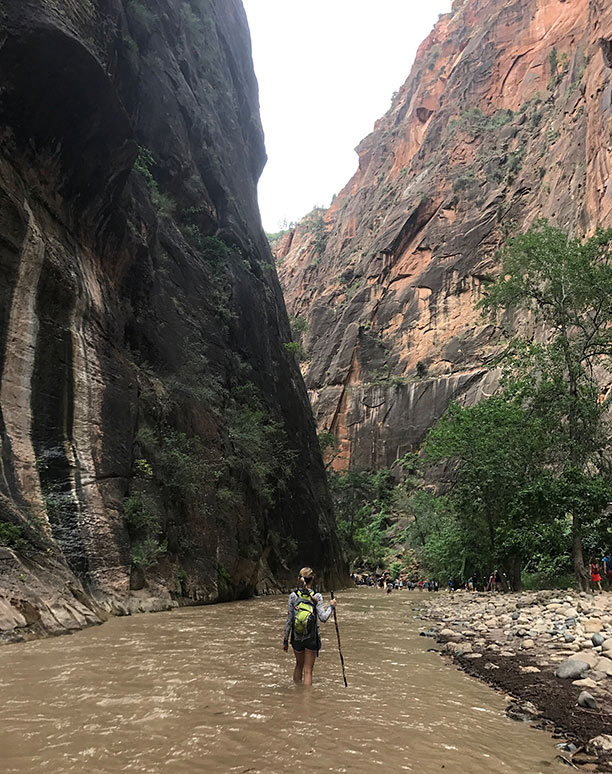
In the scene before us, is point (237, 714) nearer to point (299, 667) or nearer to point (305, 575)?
point (299, 667)

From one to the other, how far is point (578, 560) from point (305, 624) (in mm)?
12083

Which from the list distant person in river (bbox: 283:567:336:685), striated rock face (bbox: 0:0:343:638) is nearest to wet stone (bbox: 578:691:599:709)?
distant person in river (bbox: 283:567:336:685)

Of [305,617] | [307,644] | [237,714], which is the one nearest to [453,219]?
[305,617]

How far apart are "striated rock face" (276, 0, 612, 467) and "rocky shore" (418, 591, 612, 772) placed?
32884mm

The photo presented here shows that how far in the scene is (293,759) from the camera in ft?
11.7

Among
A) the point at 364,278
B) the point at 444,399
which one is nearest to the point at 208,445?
the point at 444,399

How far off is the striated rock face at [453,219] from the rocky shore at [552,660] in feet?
108

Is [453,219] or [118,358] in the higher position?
[453,219]

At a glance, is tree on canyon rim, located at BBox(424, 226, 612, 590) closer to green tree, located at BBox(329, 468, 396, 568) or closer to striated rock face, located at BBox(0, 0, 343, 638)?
striated rock face, located at BBox(0, 0, 343, 638)

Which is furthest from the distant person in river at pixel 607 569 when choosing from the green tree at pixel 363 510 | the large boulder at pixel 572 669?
the green tree at pixel 363 510

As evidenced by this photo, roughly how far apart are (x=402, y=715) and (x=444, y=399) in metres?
47.6

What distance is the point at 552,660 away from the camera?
7051 millimetres

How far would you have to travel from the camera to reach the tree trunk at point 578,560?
14680 mm

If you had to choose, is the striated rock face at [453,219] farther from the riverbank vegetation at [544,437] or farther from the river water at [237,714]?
the river water at [237,714]
